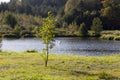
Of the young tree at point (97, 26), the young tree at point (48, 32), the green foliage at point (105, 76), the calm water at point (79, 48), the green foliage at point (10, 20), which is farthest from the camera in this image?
the green foliage at point (10, 20)

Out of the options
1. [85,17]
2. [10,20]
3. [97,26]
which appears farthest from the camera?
[10,20]

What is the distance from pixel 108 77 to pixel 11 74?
758 centimetres

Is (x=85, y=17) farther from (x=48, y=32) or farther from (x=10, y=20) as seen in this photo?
(x=48, y=32)

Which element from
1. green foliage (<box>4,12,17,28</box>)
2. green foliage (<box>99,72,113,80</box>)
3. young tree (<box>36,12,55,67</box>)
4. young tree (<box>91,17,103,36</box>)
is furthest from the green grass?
green foliage (<box>4,12,17,28</box>)

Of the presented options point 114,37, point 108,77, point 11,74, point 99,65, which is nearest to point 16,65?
point 11,74

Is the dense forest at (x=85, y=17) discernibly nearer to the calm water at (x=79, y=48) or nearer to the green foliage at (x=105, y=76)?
the calm water at (x=79, y=48)

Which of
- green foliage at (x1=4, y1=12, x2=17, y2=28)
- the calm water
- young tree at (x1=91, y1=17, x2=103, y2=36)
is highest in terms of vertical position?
green foliage at (x1=4, y1=12, x2=17, y2=28)

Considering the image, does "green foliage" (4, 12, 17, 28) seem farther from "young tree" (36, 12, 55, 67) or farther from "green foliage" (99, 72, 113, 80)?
→ "green foliage" (99, 72, 113, 80)

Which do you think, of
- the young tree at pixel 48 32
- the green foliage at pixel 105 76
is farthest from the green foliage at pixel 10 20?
the green foliage at pixel 105 76

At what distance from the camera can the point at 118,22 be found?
15812cm

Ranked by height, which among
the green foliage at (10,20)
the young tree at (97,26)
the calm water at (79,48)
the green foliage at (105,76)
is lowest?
the calm water at (79,48)

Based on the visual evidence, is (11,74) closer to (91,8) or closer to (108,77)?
(108,77)

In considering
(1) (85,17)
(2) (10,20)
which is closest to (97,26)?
(1) (85,17)

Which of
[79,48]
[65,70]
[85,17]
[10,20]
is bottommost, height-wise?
[79,48]
